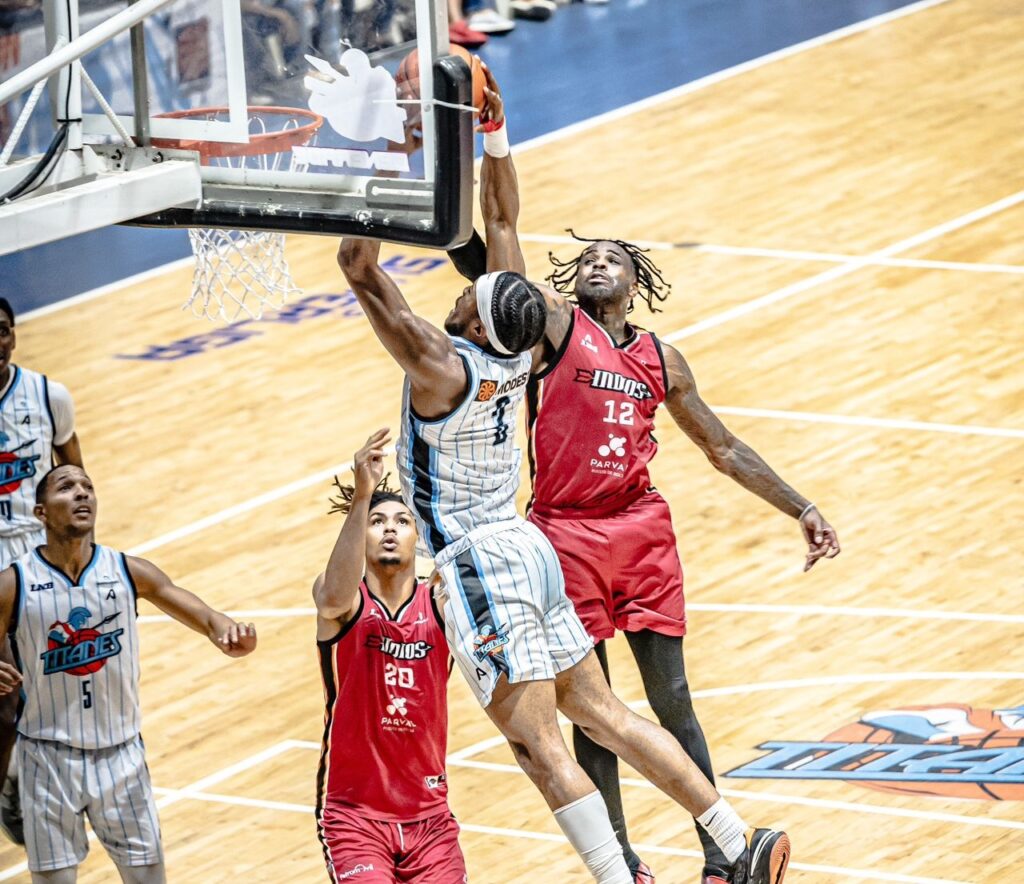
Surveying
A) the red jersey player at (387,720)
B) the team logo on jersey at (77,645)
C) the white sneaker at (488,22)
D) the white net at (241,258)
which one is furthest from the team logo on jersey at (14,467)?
the white sneaker at (488,22)

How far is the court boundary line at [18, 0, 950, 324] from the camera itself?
15.5 m

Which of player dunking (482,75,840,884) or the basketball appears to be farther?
player dunking (482,75,840,884)

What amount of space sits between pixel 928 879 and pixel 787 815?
758 mm

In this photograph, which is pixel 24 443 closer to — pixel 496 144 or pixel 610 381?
pixel 496 144

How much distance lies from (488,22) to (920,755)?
40.8ft

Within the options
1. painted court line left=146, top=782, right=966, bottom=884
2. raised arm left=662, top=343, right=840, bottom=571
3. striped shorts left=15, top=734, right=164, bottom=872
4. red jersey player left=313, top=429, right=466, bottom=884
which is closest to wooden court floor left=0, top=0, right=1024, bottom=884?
painted court line left=146, top=782, right=966, bottom=884

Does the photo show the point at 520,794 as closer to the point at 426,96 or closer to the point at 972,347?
the point at 426,96

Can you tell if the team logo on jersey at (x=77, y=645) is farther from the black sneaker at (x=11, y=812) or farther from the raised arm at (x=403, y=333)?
the raised arm at (x=403, y=333)

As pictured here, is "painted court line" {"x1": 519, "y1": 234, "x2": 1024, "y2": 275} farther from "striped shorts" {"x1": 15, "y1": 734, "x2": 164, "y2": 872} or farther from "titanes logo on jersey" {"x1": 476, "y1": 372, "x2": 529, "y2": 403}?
"striped shorts" {"x1": 15, "y1": 734, "x2": 164, "y2": 872}

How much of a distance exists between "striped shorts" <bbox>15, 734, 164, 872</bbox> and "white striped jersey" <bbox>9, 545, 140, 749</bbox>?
6cm

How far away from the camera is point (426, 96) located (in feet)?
20.7

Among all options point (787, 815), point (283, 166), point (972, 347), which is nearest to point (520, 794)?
point (787, 815)

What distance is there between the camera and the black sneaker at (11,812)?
8.48 metres

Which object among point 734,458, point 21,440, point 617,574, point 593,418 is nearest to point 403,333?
point 593,418
